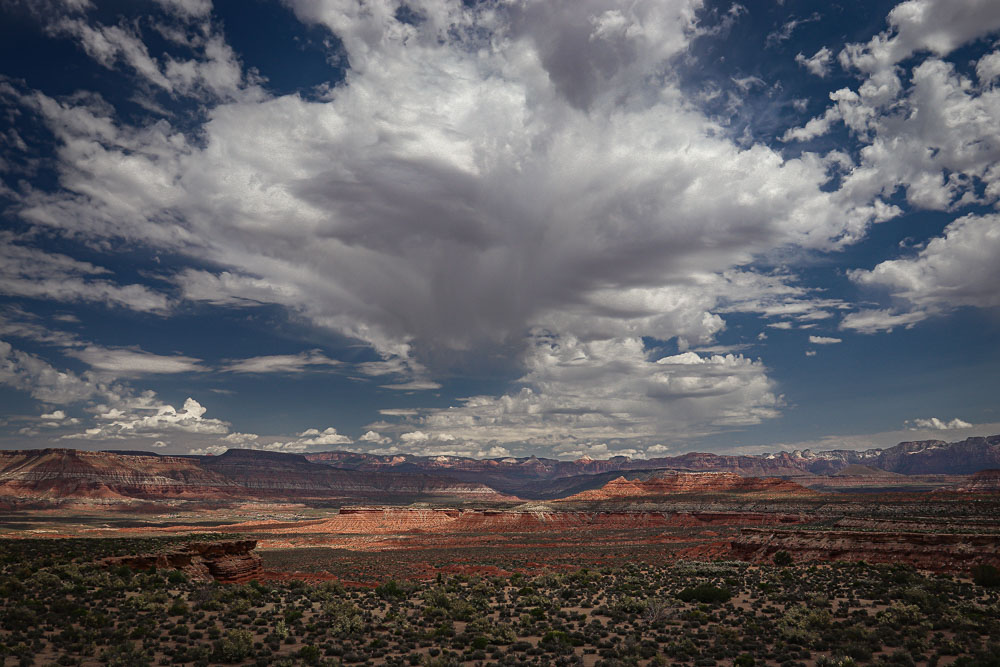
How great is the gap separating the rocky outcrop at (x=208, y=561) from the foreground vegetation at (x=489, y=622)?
95.5 inches

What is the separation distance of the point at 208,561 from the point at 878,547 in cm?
5667

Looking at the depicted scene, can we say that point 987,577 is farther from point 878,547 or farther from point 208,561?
point 208,561

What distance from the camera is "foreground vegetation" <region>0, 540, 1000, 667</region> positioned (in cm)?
2025

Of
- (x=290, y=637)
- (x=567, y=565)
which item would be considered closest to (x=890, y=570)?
(x=567, y=565)

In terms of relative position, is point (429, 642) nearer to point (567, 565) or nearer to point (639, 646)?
point (639, 646)

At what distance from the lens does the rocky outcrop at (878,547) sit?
41.9 m

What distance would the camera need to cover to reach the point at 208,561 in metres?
38.4

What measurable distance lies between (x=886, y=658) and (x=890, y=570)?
21.9m

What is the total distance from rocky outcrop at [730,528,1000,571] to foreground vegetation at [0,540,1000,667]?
11.2m

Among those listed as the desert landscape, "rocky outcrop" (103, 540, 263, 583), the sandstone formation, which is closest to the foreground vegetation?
the desert landscape

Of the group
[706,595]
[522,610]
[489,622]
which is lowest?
[706,595]

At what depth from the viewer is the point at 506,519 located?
14138 centimetres

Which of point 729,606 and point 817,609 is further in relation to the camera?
point 729,606

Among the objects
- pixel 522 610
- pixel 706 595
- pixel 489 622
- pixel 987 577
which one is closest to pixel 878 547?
pixel 987 577
